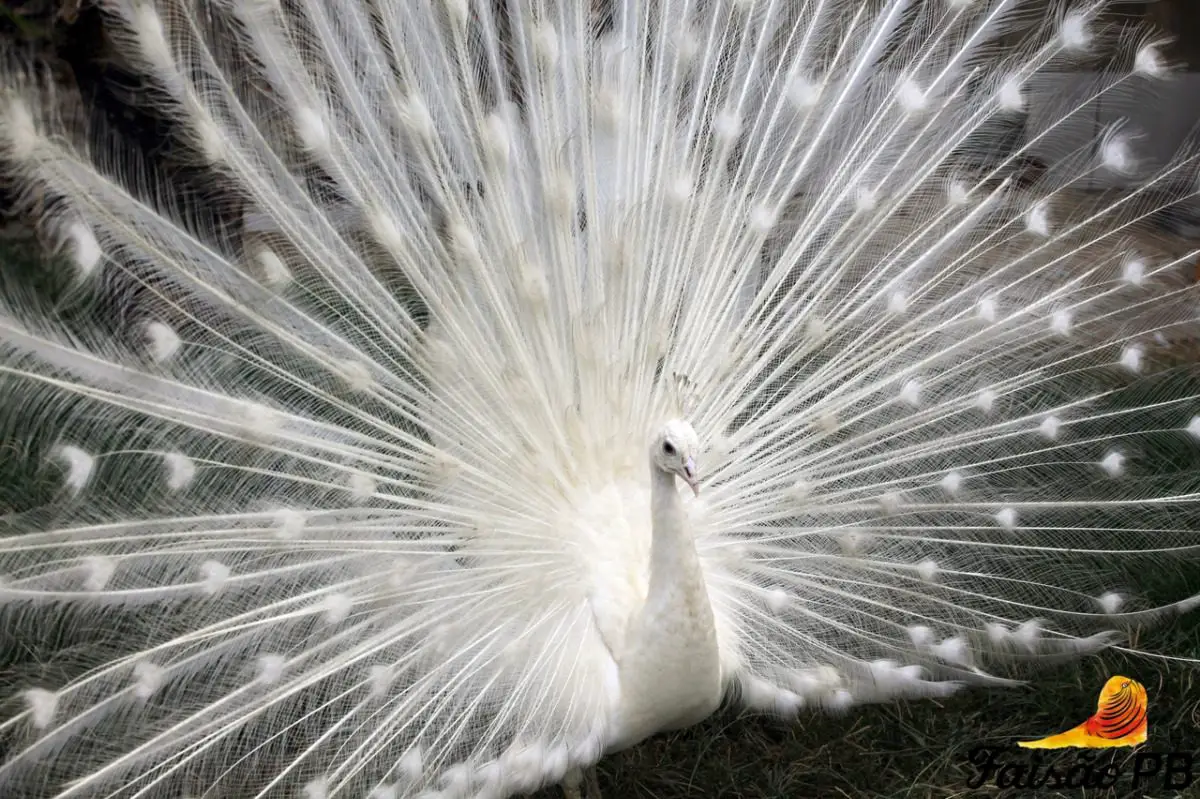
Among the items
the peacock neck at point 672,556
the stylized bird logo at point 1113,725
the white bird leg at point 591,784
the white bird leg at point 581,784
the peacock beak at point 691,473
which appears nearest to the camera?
the peacock beak at point 691,473

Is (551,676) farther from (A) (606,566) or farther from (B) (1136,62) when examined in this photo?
(B) (1136,62)

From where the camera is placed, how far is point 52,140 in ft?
6.24

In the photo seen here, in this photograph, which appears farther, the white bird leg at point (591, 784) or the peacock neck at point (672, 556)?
the white bird leg at point (591, 784)

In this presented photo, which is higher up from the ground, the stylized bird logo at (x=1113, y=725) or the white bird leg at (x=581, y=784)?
the white bird leg at (x=581, y=784)

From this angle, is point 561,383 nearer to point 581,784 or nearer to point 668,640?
point 668,640

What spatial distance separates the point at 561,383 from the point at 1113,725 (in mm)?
1880

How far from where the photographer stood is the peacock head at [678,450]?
2084 mm

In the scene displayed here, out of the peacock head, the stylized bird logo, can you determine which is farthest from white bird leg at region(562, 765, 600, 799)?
the stylized bird logo

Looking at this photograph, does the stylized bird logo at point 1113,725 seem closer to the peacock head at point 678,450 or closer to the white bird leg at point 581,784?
the white bird leg at point 581,784

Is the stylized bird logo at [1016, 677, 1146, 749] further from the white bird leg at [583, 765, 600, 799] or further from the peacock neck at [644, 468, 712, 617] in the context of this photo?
the peacock neck at [644, 468, 712, 617]

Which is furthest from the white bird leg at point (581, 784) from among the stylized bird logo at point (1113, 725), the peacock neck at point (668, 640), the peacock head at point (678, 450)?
the stylized bird logo at point (1113, 725)

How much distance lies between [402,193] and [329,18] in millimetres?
372

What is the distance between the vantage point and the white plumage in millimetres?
2094

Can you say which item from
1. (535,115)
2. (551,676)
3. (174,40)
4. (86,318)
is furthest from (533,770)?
(174,40)
